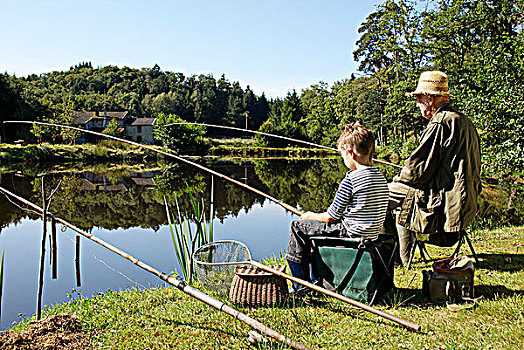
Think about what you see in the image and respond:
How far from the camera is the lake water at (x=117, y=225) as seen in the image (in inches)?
250

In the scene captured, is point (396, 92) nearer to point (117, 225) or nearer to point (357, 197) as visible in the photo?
point (117, 225)

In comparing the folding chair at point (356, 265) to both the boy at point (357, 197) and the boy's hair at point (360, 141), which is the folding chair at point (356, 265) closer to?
the boy at point (357, 197)

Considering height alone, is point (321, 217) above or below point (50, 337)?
above

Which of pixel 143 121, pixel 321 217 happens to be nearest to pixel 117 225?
pixel 321 217

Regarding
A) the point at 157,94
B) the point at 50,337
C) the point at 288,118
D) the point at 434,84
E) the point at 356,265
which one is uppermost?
the point at 157,94

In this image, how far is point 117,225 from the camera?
11.1m

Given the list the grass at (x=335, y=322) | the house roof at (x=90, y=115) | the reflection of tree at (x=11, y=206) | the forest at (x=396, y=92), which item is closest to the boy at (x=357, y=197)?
the grass at (x=335, y=322)

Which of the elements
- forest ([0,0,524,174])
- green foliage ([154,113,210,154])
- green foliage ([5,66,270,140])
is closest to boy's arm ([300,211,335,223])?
forest ([0,0,524,174])

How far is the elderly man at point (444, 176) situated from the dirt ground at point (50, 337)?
9.40 feet

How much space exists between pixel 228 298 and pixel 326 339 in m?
1.19

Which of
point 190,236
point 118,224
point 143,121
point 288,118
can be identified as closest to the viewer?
point 190,236

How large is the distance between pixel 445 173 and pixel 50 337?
3375 millimetres

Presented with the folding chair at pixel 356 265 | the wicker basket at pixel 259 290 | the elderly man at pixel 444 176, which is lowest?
the wicker basket at pixel 259 290

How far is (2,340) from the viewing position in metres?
3.01
